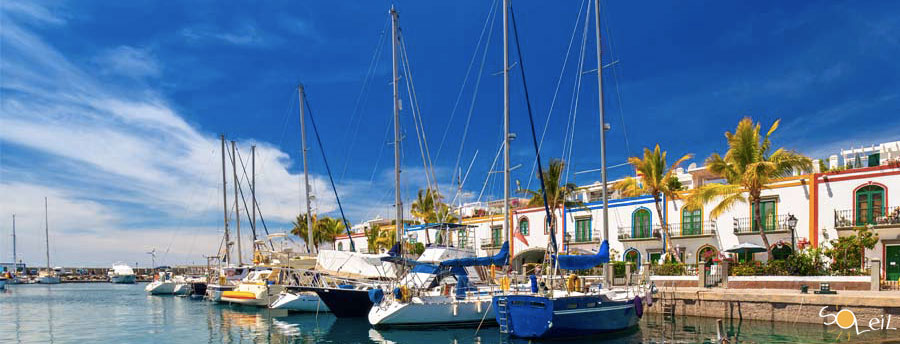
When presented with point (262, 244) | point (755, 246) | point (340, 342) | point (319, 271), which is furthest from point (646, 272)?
point (262, 244)

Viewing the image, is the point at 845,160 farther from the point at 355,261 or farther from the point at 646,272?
the point at 355,261

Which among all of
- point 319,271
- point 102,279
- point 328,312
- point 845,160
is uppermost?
point 845,160

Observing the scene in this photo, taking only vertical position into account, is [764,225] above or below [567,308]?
above

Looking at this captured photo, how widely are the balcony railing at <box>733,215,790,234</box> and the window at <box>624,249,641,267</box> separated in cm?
665

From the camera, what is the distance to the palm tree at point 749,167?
32719 millimetres

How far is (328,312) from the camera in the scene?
120ft

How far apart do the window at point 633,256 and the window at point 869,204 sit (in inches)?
497

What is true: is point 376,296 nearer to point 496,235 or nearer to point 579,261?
point 579,261

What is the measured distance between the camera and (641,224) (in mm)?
40594

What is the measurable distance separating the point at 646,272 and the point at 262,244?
32.0m

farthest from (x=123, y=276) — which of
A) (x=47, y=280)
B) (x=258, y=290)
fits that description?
(x=258, y=290)

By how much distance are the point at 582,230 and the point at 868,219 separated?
17.4m

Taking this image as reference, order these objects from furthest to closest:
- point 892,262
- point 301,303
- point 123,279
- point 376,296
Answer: point 123,279 → point 301,303 → point 892,262 → point 376,296

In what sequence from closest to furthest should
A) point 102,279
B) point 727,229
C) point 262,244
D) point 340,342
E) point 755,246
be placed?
point 340,342, point 755,246, point 727,229, point 262,244, point 102,279
